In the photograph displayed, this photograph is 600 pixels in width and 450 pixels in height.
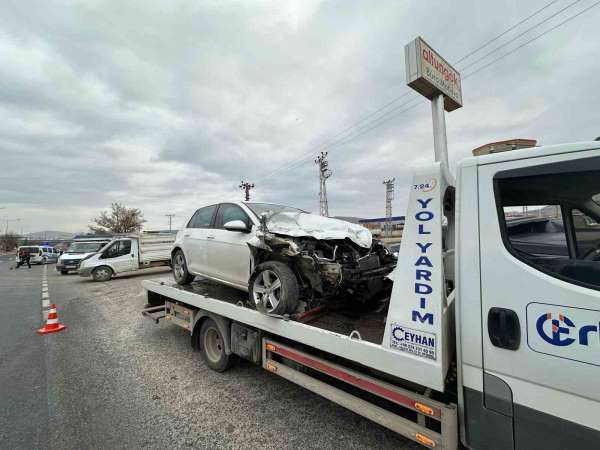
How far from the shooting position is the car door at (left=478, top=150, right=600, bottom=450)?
140cm

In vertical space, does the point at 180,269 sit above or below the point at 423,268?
below

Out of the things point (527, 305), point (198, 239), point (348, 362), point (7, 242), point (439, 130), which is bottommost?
point (348, 362)

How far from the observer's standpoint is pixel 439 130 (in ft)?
8.36

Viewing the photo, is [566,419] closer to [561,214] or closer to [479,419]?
[479,419]

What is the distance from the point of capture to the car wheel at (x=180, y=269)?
5.32 metres

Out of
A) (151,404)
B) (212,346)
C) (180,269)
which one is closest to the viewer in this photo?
(151,404)

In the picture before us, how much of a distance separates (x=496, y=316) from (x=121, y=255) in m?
16.3

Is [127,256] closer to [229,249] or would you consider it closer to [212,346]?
[212,346]

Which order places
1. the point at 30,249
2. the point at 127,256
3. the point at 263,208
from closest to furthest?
the point at 263,208 → the point at 127,256 → the point at 30,249

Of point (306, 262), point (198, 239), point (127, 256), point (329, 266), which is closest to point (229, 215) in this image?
point (198, 239)

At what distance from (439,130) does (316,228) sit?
1.50 m

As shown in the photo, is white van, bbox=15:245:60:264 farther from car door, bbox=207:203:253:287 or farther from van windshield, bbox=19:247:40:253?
car door, bbox=207:203:253:287

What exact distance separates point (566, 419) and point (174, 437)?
291 centimetres

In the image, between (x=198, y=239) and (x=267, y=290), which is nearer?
(x=267, y=290)
